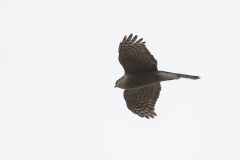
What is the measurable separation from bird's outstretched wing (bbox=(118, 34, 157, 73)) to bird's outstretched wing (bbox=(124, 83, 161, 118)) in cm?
130

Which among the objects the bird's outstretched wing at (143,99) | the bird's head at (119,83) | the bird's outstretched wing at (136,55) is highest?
the bird's outstretched wing at (136,55)

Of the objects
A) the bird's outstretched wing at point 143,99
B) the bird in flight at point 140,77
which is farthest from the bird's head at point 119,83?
the bird's outstretched wing at point 143,99

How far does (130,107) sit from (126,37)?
9.07 ft

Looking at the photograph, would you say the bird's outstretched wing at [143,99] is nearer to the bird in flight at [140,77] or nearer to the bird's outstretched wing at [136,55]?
the bird in flight at [140,77]

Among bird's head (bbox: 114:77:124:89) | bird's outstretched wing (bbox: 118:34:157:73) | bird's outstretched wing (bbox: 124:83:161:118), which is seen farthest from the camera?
bird's outstretched wing (bbox: 124:83:161:118)

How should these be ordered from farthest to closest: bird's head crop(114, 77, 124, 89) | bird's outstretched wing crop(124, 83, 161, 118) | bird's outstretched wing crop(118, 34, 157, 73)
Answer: bird's outstretched wing crop(124, 83, 161, 118)
bird's head crop(114, 77, 124, 89)
bird's outstretched wing crop(118, 34, 157, 73)

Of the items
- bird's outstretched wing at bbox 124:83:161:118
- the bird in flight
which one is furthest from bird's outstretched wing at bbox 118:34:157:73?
bird's outstretched wing at bbox 124:83:161:118

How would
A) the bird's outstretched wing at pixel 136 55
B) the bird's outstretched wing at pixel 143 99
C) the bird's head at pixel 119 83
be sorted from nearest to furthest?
the bird's outstretched wing at pixel 136 55 → the bird's head at pixel 119 83 → the bird's outstretched wing at pixel 143 99

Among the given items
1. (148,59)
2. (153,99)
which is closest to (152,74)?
(148,59)

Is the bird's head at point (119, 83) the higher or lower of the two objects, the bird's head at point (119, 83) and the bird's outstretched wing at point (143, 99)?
the higher

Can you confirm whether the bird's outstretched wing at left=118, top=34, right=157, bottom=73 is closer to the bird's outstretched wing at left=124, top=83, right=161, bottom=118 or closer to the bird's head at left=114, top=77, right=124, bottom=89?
the bird's head at left=114, top=77, right=124, bottom=89

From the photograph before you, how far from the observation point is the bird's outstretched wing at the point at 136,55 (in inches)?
609

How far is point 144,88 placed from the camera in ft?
56.2

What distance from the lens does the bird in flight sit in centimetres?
1554
